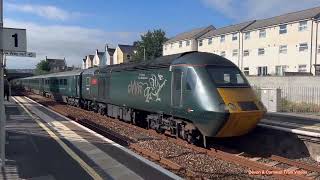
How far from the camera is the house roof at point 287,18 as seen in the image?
48562mm

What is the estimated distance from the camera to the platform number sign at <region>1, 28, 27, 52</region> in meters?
9.70

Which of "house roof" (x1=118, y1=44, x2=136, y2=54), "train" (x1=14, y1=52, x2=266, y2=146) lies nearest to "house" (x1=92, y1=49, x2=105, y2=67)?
"house roof" (x1=118, y1=44, x2=136, y2=54)

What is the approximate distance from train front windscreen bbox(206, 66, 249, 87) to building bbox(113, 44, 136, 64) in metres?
86.3

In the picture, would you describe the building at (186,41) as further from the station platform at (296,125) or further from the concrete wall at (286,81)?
the station platform at (296,125)

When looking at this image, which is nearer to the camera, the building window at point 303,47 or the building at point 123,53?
the building window at point 303,47

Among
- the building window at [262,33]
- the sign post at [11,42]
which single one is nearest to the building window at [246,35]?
the building window at [262,33]

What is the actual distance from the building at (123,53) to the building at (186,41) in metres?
23.6

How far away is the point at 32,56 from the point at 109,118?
1451 cm

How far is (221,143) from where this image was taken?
1598 cm

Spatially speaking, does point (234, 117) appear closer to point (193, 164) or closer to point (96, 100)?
point (193, 164)

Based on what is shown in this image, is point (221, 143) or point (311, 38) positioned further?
point (311, 38)

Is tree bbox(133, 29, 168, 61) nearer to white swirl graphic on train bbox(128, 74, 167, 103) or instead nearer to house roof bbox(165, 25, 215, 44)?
house roof bbox(165, 25, 215, 44)

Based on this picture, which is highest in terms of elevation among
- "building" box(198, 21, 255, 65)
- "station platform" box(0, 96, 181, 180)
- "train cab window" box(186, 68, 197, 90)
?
"building" box(198, 21, 255, 65)

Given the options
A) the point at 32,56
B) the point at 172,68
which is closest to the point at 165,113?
the point at 172,68
